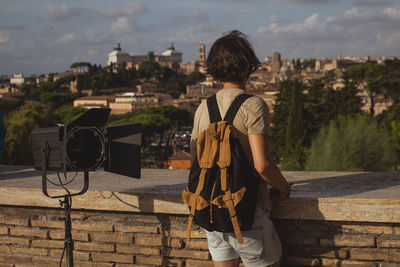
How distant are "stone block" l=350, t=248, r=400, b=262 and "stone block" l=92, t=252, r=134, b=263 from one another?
3.44 feet

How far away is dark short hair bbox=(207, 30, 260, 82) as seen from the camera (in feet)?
6.18

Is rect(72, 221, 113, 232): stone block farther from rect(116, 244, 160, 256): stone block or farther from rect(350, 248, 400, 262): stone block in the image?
rect(350, 248, 400, 262): stone block

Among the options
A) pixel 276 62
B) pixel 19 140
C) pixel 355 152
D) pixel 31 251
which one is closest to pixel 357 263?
pixel 31 251

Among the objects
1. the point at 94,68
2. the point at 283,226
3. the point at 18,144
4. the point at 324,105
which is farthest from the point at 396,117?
the point at 94,68

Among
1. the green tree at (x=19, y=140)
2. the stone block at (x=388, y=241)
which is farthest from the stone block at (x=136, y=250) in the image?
the green tree at (x=19, y=140)

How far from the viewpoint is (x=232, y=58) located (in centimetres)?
188

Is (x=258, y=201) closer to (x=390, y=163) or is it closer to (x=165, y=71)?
(x=390, y=163)

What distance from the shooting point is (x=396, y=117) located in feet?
78.6

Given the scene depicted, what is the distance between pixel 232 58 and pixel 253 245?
0.66 metres

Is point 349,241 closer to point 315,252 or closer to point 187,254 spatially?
point 315,252

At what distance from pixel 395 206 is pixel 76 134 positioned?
131 cm

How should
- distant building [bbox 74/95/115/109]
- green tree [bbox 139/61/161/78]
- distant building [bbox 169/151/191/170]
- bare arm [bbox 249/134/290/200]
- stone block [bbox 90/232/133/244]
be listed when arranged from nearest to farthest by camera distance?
bare arm [bbox 249/134/290/200] < stone block [bbox 90/232/133/244] < distant building [bbox 169/151/191/170] < distant building [bbox 74/95/115/109] < green tree [bbox 139/61/161/78]

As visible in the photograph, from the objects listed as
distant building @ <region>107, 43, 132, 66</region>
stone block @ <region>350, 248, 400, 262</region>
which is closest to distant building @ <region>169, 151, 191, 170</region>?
stone block @ <region>350, 248, 400, 262</region>

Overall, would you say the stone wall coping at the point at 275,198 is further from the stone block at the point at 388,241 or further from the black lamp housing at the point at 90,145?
the black lamp housing at the point at 90,145
